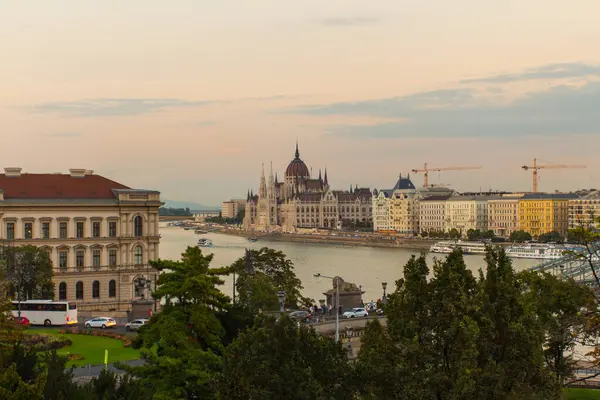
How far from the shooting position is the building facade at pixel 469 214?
124 metres

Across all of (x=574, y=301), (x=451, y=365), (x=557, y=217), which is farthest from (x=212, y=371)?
(x=557, y=217)

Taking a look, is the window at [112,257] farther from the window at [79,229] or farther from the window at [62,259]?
the window at [62,259]

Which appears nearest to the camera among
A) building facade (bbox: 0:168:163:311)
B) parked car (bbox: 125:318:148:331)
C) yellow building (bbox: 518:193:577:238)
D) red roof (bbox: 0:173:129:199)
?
parked car (bbox: 125:318:148:331)

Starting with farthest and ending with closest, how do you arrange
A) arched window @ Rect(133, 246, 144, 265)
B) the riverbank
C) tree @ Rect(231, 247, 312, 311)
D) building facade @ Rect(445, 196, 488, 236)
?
building facade @ Rect(445, 196, 488, 236)
the riverbank
arched window @ Rect(133, 246, 144, 265)
tree @ Rect(231, 247, 312, 311)

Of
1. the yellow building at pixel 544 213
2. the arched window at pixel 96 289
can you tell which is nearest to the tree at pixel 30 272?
the arched window at pixel 96 289

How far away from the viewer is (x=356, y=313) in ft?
82.0

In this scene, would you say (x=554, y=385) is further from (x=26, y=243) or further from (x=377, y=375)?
(x=26, y=243)

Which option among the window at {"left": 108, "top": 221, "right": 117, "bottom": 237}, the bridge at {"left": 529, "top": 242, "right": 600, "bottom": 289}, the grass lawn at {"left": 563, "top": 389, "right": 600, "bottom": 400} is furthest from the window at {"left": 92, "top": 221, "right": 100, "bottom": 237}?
the grass lawn at {"left": 563, "top": 389, "right": 600, "bottom": 400}

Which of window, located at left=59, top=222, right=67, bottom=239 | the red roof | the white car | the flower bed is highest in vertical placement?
the red roof

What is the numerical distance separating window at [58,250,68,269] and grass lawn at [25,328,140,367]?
30.2ft

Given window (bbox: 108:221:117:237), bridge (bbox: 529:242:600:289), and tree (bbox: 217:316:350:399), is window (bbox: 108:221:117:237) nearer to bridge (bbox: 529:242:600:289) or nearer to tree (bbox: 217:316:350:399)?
bridge (bbox: 529:242:600:289)

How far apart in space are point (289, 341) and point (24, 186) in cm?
2653

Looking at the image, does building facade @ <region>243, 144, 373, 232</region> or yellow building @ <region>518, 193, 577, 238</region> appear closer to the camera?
yellow building @ <region>518, 193, 577, 238</region>

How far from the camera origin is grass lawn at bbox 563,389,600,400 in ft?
55.2
